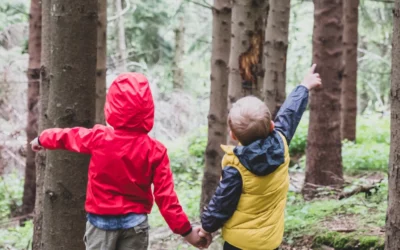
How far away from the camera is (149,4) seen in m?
19.4

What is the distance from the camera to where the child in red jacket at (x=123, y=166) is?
3.60 m

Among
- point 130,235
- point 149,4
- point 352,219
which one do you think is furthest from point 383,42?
point 130,235

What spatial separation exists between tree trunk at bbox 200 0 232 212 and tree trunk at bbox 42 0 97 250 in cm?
418

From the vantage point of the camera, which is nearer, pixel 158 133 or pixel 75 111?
pixel 75 111

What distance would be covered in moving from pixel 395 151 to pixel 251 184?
3.03ft

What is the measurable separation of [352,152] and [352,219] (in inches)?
241

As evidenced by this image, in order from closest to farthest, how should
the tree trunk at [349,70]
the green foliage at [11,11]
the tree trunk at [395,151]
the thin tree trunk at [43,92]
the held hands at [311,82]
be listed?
the tree trunk at [395,151], the held hands at [311,82], the thin tree trunk at [43,92], the green foliage at [11,11], the tree trunk at [349,70]

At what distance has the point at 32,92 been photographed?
1084cm

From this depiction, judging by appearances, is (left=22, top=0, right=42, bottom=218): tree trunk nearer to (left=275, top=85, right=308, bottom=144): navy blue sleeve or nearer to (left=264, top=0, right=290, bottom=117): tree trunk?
(left=264, top=0, right=290, bottom=117): tree trunk

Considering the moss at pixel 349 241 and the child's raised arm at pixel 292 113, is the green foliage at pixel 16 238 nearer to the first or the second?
the moss at pixel 349 241

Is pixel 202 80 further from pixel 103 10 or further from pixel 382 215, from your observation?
pixel 382 215

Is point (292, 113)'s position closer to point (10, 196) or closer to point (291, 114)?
point (291, 114)

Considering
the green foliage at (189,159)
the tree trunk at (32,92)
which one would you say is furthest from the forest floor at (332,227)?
the green foliage at (189,159)

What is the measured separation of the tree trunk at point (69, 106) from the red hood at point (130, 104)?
45 cm
